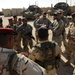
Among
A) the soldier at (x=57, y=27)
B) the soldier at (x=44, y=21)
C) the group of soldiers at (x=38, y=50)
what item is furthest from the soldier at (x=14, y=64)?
the soldier at (x=44, y=21)

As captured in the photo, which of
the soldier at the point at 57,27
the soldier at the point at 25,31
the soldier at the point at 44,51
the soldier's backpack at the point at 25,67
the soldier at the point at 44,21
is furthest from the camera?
the soldier at the point at 44,21

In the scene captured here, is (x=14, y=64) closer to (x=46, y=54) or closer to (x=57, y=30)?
(x=46, y=54)

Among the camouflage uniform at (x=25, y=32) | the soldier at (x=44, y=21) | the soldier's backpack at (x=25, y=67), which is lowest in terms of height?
the camouflage uniform at (x=25, y=32)

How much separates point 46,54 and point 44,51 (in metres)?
0.07

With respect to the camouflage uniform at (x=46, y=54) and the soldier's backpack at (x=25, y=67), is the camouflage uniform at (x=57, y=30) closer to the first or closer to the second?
the camouflage uniform at (x=46, y=54)

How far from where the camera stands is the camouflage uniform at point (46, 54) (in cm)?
377

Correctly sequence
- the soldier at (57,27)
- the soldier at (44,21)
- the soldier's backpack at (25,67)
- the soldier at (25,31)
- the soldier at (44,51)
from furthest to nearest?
the soldier at (44,21) → the soldier at (25,31) → the soldier at (57,27) → the soldier at (44,51) → the soldier's backpack at (25,67)

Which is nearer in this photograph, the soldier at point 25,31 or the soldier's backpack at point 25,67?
the soldier's backpack at point 25,67

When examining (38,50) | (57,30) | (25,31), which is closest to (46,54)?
(38,50)

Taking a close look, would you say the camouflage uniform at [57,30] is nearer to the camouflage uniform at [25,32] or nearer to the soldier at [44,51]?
the camouflage uniform at [25,32]

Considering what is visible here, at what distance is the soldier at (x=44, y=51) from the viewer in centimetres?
373

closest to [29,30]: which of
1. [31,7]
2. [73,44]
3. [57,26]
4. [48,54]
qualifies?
[57,26]

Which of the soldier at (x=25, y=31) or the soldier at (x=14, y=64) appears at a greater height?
the soldier at (x=14, y=64)

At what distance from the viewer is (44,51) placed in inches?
150
